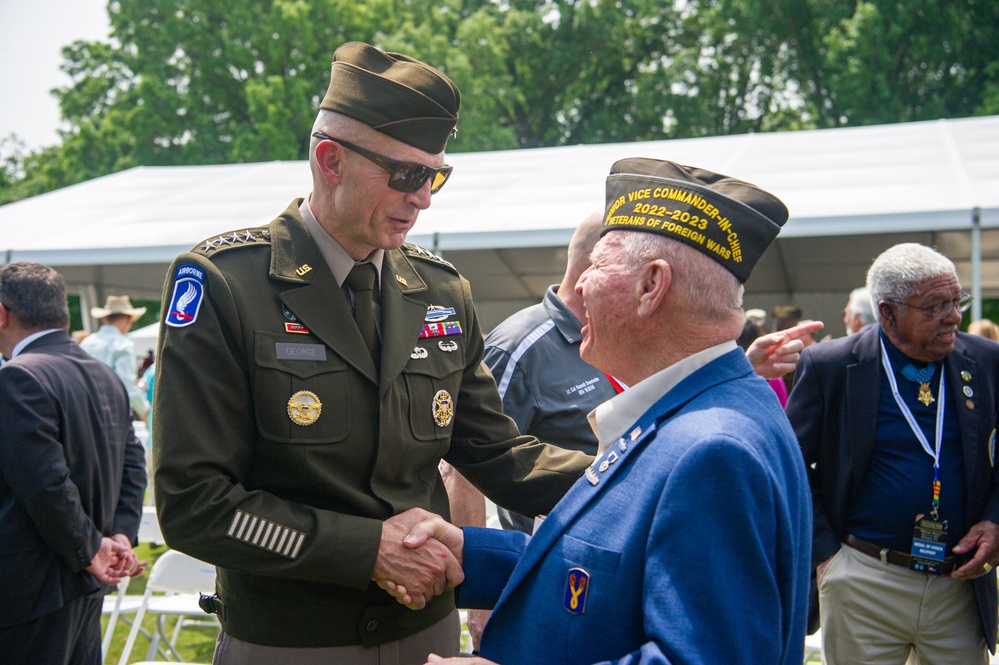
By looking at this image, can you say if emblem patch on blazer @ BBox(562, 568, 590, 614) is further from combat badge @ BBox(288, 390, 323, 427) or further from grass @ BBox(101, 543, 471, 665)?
grass @ BBox(101, 543, 471, 665)

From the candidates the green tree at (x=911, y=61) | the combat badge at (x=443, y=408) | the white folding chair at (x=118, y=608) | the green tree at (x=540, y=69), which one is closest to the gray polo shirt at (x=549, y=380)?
the combat badge at (x=443, y=408)

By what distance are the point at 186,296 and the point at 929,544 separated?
3039 millimetres

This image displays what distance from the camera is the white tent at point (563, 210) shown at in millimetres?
8562

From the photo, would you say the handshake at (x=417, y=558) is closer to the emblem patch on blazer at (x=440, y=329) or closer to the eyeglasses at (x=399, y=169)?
the emblem patch on blazer at (x=440, y=329)

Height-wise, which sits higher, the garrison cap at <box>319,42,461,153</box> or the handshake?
the garrison cap at <box>319,42,461,153</box>

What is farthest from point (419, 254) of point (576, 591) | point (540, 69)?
point (540, 69)

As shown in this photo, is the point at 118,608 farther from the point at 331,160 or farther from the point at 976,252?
the point at 976,252

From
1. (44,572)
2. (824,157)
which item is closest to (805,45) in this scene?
(824,157)

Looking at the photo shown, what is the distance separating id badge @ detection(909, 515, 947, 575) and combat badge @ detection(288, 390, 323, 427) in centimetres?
267

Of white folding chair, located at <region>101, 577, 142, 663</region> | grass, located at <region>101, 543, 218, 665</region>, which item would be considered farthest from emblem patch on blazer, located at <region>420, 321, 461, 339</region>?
grass, located at <region>101, 543, 218, 665</region>

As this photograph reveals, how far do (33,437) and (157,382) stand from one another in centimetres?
185

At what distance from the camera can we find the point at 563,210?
9703mm

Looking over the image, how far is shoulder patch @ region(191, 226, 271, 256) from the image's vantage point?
6.92ft

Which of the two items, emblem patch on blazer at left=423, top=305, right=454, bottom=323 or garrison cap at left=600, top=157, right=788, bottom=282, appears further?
emblem patch on blazer at left=423, top=305, right=454, bottom=323
